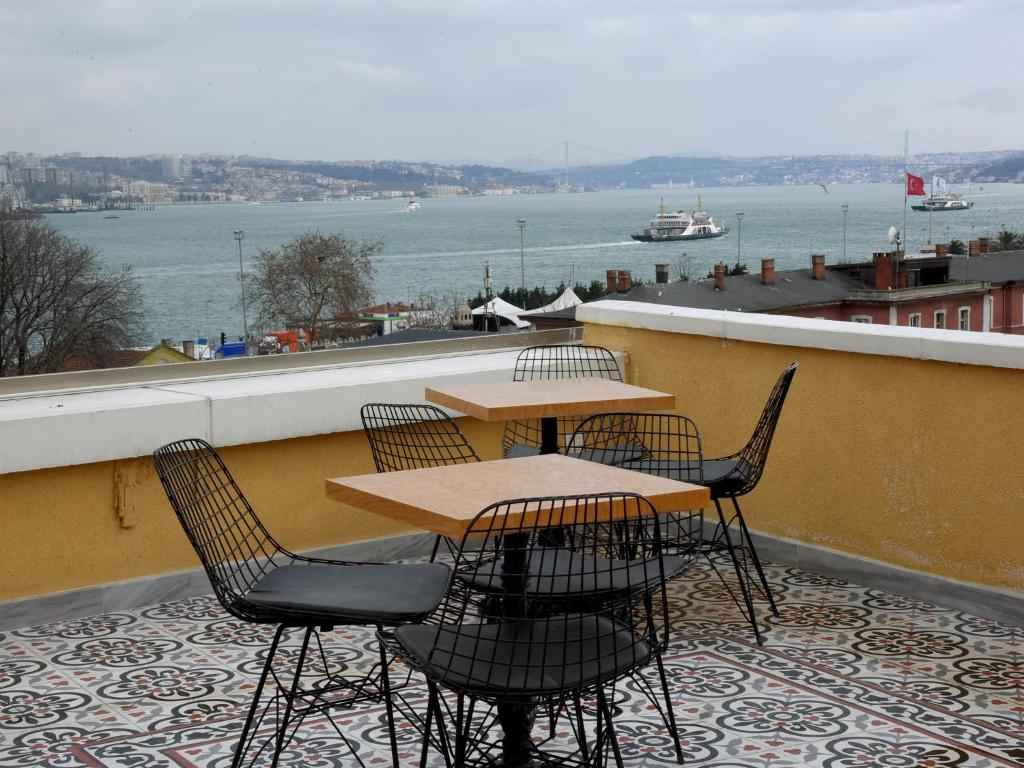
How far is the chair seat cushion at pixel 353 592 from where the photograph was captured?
3104 millimetres

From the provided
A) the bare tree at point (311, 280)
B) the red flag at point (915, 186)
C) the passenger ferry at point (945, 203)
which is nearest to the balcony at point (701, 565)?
the bare tree at point (311, 280)

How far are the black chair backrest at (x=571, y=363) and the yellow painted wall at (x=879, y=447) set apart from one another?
0.33 m

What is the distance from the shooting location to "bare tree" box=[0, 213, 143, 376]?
555 cm

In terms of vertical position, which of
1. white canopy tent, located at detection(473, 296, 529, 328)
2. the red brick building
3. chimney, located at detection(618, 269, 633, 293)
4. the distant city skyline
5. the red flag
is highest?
the distant city skyline

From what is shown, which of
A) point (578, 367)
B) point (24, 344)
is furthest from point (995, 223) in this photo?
point (24, 344)

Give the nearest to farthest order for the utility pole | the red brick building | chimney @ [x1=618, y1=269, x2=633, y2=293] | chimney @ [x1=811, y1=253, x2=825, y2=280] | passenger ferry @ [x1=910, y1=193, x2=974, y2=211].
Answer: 1. the utility pole
2. chimney @ [x1=618, y1=269, x2=633, y2=293]
3. passenger ferry @ [x1=910, y1=193, x2=974, y2=211]
4. chimney @ [x1=811, y1=253, x2=825, y2=280]
5. the red brick building

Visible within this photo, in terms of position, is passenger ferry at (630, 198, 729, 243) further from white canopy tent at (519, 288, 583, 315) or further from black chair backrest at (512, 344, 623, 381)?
black chair backrest at (512, 344, 623, 381)

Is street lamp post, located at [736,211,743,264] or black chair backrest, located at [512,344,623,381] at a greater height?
street lamp post, located at [736,211,743,264]

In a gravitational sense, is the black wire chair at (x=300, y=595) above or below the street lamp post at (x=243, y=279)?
below

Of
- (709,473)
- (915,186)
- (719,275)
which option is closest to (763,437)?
(709,473)

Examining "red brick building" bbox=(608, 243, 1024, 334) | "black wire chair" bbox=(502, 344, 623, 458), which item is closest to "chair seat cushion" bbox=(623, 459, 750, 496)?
"black wire chair" bbox=(502, 344, 623, 458)

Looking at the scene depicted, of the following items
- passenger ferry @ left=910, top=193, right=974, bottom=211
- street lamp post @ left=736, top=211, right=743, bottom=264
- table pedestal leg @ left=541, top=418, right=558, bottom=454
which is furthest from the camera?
passenger ferry @ left=910, top=193, right=974, bottom=211

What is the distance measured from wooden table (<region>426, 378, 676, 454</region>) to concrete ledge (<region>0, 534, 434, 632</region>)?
4.41 feet

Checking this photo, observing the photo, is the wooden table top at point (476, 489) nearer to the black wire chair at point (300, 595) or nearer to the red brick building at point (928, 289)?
the black wire chair at point (300, 595)
